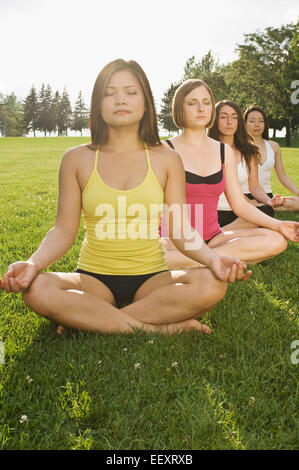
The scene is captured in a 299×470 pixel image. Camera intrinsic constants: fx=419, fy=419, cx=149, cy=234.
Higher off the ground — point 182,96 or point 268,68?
point 268,68

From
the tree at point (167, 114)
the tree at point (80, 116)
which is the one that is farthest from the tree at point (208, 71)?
the tree at point (80, 116)

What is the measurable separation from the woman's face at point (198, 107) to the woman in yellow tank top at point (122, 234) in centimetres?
116

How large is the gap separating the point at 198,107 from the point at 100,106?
4.78 feet

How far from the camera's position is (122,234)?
306 centimetres

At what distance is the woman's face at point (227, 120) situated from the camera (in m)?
5.27

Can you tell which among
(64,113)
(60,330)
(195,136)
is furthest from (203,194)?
(64,113)

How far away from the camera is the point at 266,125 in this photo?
6.70m

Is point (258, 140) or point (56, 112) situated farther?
point (56, 112)

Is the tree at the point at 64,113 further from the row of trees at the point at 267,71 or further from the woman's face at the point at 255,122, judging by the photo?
the woman's face at the point at 255,122

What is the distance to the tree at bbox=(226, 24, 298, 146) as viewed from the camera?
41906 mm

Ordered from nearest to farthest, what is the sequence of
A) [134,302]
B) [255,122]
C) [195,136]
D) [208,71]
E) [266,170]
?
[134,302], [195,136], [266,170], [255,122], [208,71]

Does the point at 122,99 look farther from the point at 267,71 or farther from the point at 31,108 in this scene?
the point at 31,108

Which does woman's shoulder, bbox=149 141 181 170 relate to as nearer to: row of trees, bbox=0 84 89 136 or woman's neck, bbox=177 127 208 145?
woman's neck, bbox=177 127 208 145

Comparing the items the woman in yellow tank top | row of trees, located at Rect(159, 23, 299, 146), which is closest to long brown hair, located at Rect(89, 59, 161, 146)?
the woman in yellow tank top
